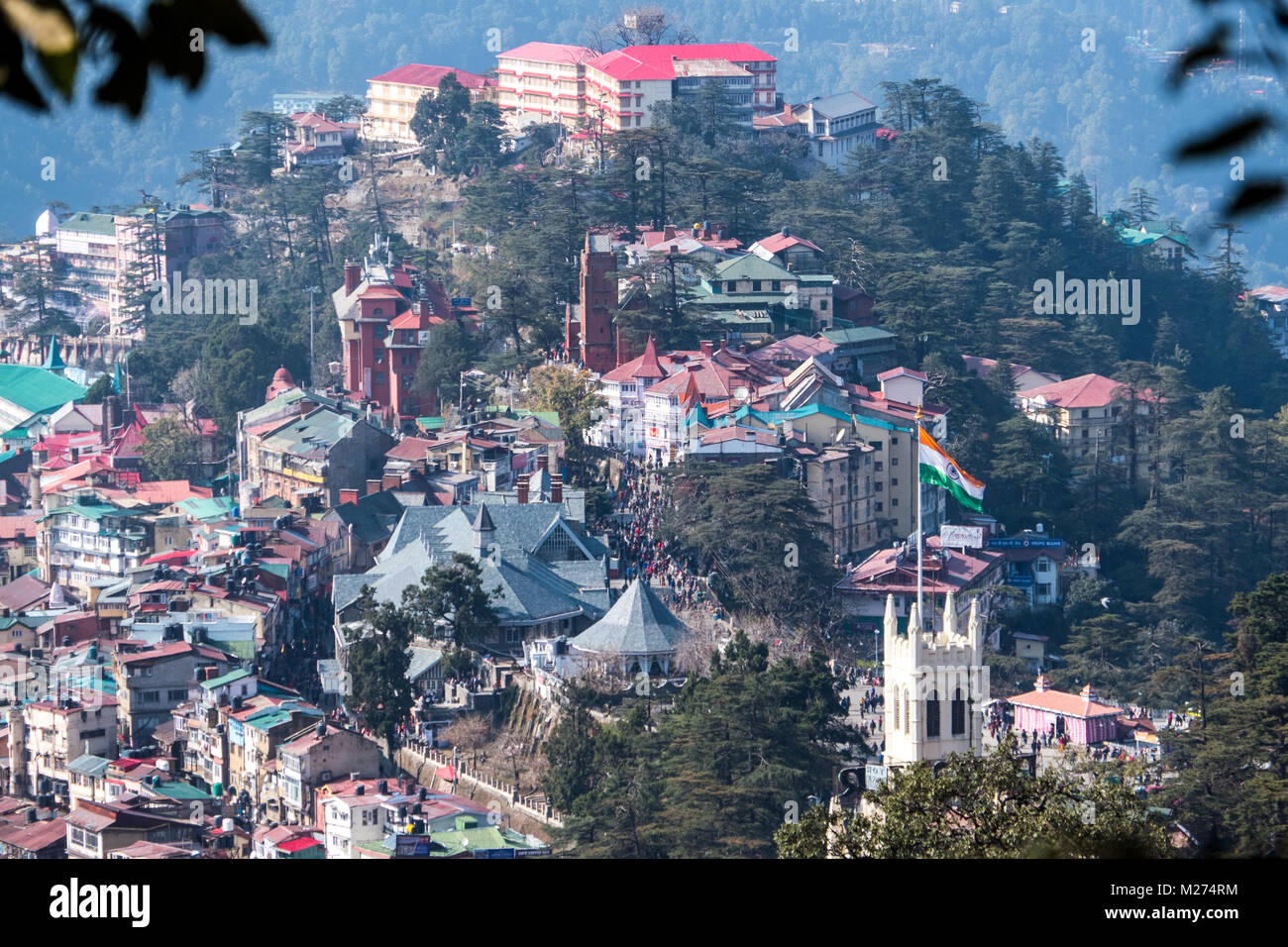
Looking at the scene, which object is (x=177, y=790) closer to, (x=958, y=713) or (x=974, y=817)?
(x=958, y=713)

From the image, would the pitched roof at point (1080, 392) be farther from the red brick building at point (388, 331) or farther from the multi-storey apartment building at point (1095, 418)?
the red brick building at point (388, 331)

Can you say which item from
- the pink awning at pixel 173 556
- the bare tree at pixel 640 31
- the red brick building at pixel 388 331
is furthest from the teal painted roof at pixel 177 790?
the bare tree at pixel 640 31

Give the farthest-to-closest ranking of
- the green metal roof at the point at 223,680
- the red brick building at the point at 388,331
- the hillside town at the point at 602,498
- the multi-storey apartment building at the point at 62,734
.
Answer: the red brick building at the point at 388,331
the green metal roof at the point at 223,680
the multi-storey apartment building at the point at 62,734
the hillside town at the point at 602,498

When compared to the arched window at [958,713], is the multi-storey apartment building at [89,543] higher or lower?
higher

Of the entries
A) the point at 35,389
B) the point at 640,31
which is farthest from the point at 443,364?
the point at 640,31

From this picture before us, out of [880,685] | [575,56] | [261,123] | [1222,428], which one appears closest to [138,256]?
[261,123]
